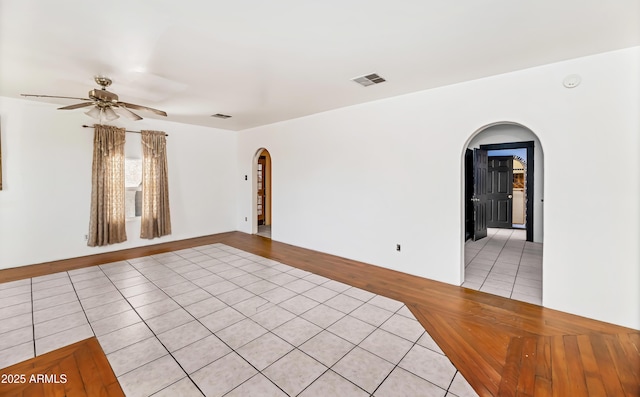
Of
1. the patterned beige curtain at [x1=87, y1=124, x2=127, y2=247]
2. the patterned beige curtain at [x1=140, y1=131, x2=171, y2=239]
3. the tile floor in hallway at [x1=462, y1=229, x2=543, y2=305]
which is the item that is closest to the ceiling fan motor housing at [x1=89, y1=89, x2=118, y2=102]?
the patterned beige curtain at [x1=87, y1=124, x2=127, y2=247]

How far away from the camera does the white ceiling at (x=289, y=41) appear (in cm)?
203

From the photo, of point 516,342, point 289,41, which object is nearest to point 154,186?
point 289,41

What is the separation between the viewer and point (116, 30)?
7.56 ft

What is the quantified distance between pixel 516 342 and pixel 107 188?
6.44m

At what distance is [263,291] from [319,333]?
1.17 metres

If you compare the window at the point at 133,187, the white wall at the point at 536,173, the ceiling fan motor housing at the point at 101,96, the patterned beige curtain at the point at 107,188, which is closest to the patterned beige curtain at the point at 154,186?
the window at the point at 133,187

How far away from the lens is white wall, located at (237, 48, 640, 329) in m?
A: 2.64

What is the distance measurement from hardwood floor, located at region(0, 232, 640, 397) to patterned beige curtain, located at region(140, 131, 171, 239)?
196 centimetres

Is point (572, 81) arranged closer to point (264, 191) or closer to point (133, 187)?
point (133, 187)

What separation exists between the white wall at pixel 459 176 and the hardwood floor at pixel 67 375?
11.5 feet

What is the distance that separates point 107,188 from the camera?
16.7 feet

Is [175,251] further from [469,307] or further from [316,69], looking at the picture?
[469,307]

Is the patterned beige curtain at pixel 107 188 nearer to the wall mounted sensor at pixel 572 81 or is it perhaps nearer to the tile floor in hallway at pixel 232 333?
the tile floor in hallway at pixel 232 333

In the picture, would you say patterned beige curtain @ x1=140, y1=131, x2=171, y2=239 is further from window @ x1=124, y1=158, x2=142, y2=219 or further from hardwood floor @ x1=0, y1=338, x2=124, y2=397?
hardwood floor @ x1=0, y1=338, x2=124, y2=397
